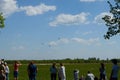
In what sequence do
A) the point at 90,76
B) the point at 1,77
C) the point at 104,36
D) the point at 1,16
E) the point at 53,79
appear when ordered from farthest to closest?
the point at 1,16
the point at 53,79
the point at 104,36
the point at 1,77
the point at 90,76

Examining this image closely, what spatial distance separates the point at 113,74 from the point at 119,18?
13215mm

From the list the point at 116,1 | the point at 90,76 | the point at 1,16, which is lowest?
the point at 90,76

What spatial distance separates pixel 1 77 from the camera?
29.7m

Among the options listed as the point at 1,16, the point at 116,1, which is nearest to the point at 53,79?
the point at 116,1

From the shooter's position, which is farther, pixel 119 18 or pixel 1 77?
pixel 119 18

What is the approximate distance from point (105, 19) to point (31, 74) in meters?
8.07

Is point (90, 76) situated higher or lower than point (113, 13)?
lower

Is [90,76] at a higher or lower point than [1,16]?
lower

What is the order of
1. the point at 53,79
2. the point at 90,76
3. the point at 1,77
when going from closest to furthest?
the point at 90,76 → the point at 1,77 → the point at 53,79

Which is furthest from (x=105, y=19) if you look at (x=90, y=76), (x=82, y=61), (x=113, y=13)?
(x=82, y=61)

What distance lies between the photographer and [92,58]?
15125cm

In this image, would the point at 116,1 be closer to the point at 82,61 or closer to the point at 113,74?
the point at 113,74

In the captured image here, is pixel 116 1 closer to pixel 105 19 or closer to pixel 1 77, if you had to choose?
pixel 105 19

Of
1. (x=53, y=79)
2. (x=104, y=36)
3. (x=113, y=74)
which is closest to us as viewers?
(x=113, y=74)
